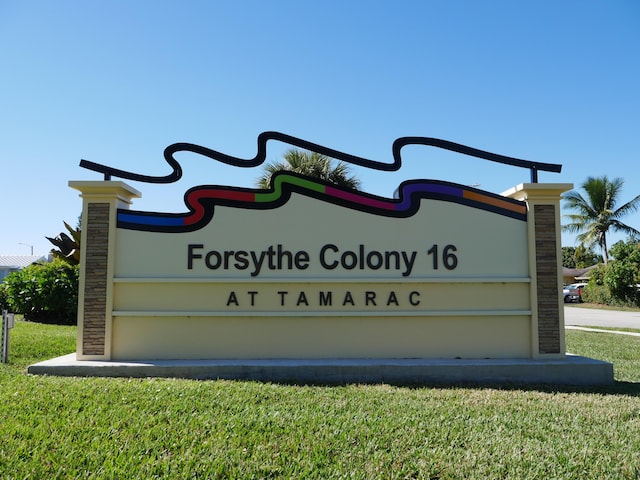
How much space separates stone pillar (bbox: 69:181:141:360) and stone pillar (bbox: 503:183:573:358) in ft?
21.1

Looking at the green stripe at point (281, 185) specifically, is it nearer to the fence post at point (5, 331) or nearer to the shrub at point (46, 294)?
the fence post at point (5, 331)

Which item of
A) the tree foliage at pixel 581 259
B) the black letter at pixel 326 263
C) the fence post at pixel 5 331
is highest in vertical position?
the tree foliage at pixel 581 259

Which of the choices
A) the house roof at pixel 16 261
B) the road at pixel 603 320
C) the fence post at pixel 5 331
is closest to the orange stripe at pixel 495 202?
the fence post at pixel 5 331

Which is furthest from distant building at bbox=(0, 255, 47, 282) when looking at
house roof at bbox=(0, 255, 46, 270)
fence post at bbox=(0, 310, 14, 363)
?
fence post at bbox=(0, 310, 14, 363)

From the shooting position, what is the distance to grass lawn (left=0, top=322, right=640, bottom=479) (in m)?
4.23

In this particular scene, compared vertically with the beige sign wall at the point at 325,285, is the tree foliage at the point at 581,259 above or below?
above

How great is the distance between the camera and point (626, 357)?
10.9 metres

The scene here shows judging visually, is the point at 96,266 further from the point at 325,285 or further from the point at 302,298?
the point at 325,285

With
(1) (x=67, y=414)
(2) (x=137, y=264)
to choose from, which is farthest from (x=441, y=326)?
(1) (x=67, y=414)

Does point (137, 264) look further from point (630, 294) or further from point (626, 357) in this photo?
point (630, 294)

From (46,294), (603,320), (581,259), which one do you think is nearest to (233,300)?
(46,294)

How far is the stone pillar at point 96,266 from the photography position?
797 cm

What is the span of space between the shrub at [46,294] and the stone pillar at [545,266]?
42.0ft

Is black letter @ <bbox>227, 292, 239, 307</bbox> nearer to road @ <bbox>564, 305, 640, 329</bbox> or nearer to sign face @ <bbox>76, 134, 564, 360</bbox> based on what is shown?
sign face @ <bbox>76, 134, 564, 360</bbox>
